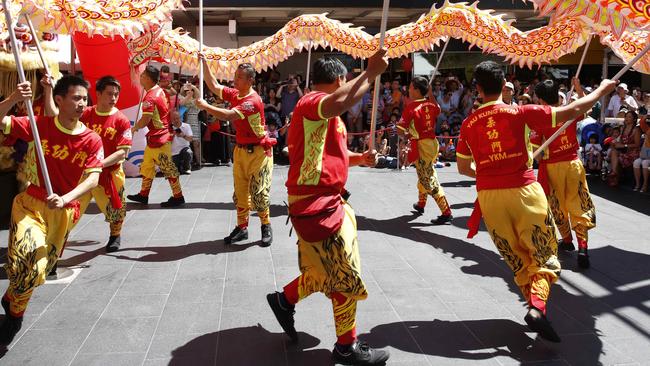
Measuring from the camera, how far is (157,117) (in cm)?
760

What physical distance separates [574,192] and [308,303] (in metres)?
2.63

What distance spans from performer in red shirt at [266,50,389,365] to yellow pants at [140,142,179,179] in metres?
4.80

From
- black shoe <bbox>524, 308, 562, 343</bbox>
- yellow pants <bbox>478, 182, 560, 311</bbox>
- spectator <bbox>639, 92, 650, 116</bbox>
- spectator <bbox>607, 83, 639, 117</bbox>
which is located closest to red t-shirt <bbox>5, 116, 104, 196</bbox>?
yellow pants <bbox>478, 182, 560, 311</bbox>

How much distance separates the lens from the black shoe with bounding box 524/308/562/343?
11.5 ft

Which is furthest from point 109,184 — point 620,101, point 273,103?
point 620,101

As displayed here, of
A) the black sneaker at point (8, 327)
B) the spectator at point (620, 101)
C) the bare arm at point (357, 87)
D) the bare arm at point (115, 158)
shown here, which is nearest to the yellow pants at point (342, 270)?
the bare arm at point (357, 87)

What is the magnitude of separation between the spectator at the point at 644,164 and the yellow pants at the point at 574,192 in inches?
184

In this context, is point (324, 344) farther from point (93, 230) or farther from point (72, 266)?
point (93, 230)

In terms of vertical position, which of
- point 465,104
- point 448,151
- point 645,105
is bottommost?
point 448,151

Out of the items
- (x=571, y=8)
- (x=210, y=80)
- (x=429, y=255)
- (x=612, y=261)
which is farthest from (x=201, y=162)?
(x=571, y=8)

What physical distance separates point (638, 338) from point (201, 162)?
9929 millimetres

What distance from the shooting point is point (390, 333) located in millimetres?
3842

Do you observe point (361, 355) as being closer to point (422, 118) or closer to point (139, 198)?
point (422, 118)

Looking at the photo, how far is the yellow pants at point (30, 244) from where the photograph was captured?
11.3 ft
